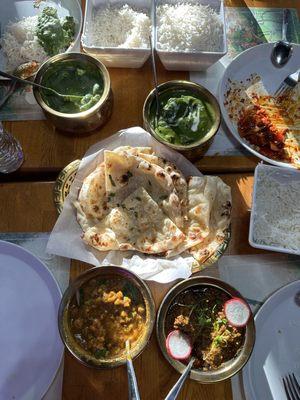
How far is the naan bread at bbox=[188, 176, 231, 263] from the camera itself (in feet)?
5.06

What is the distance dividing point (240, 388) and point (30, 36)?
1.91m

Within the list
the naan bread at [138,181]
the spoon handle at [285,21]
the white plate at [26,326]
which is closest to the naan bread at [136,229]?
the naan bread at [138,181]

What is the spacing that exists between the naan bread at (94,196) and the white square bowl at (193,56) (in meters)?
0.67

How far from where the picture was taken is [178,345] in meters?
1.38

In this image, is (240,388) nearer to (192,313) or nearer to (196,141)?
(192,313)

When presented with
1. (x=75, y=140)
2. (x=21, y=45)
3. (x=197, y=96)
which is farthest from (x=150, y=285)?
(x=21, y=45)

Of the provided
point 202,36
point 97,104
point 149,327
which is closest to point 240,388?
point 149,327

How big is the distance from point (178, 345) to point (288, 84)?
4.77 ft

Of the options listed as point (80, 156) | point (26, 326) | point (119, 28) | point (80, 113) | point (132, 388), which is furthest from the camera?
point (119, 28)

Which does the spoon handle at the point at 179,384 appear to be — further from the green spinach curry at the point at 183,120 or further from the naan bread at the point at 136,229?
the green spinach curry at the point at 183,120

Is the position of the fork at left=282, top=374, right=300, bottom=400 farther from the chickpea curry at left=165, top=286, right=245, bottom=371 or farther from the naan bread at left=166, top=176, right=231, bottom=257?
the naan bread at left=166, top=176, right=231, bottom=257

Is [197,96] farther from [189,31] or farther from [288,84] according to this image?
[288,84]

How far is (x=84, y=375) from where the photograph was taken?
1.44 metres

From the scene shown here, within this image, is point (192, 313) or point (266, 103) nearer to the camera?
point (192, 313)
